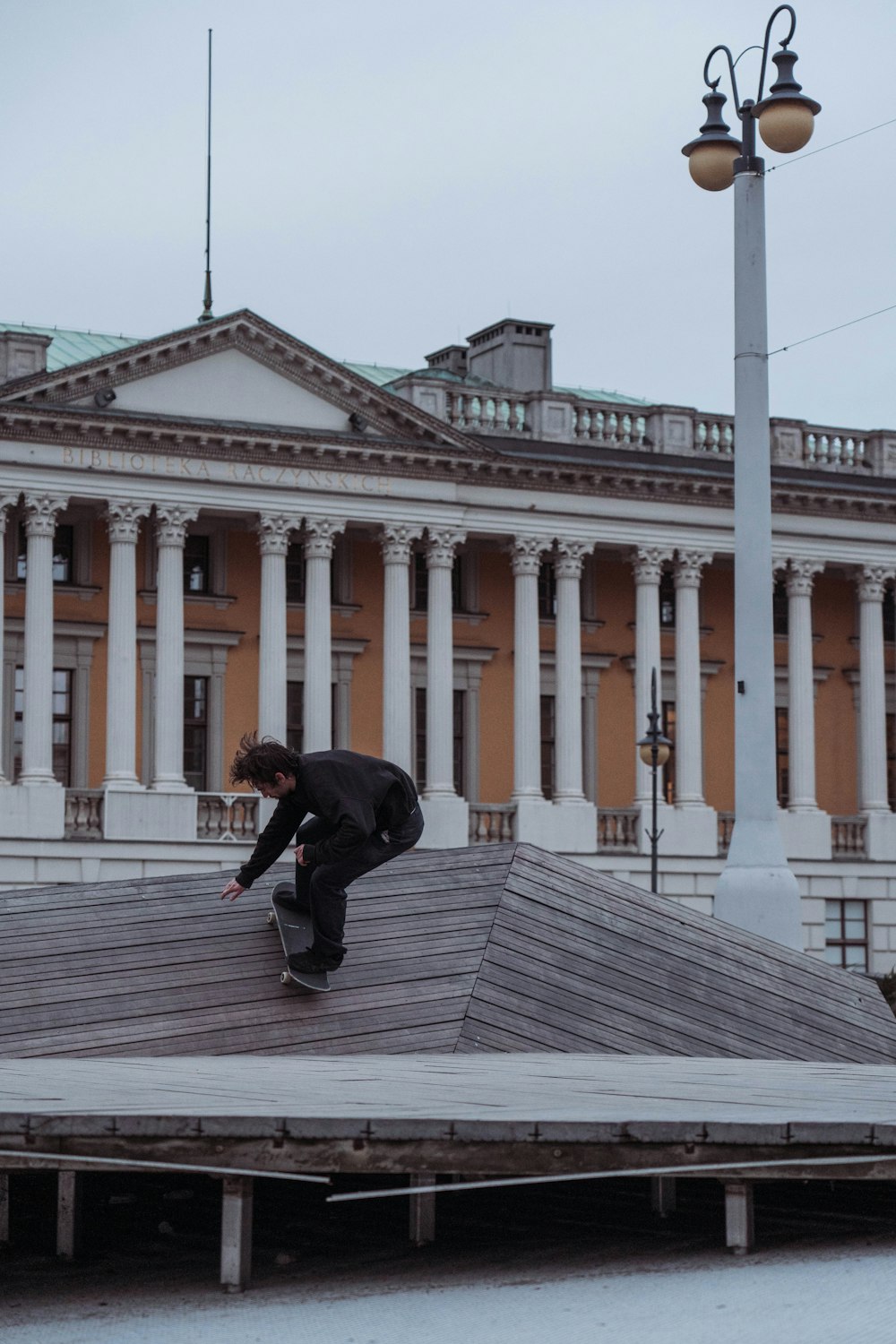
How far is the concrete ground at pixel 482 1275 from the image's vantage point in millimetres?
6328

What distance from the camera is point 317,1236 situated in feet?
26.6

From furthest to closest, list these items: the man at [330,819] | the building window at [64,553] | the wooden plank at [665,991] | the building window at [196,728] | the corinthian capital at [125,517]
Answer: the building window at [196,728], the building window at [64,553], the corinthian capital at [125,517], the wooden plank at [665,991], the man at [330,819]

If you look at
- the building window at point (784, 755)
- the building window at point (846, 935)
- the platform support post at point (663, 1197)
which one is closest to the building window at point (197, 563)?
the building window at point (784, 755)

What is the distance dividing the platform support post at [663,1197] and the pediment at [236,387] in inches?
1255

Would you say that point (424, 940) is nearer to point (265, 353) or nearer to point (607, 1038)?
point (607, 1038)

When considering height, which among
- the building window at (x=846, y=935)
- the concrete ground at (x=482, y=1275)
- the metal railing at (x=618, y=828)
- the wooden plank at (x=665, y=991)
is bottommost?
the building window at (x=846, y=935)

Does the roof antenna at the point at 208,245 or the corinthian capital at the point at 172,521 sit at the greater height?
the roof antenna at the point at 208,245

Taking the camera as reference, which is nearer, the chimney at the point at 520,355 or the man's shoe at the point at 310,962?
the man's shoe at the point at 310,962

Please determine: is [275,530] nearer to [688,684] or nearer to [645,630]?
[645,630]

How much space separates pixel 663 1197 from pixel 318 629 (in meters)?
33.1

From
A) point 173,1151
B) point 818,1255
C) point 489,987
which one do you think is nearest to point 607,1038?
point 489,987

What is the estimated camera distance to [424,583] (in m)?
44.5

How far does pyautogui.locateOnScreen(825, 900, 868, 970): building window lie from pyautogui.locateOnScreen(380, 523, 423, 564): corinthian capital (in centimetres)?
1201

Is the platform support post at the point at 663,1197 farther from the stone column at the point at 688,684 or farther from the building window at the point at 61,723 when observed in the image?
the stone column at the point at 688,684
